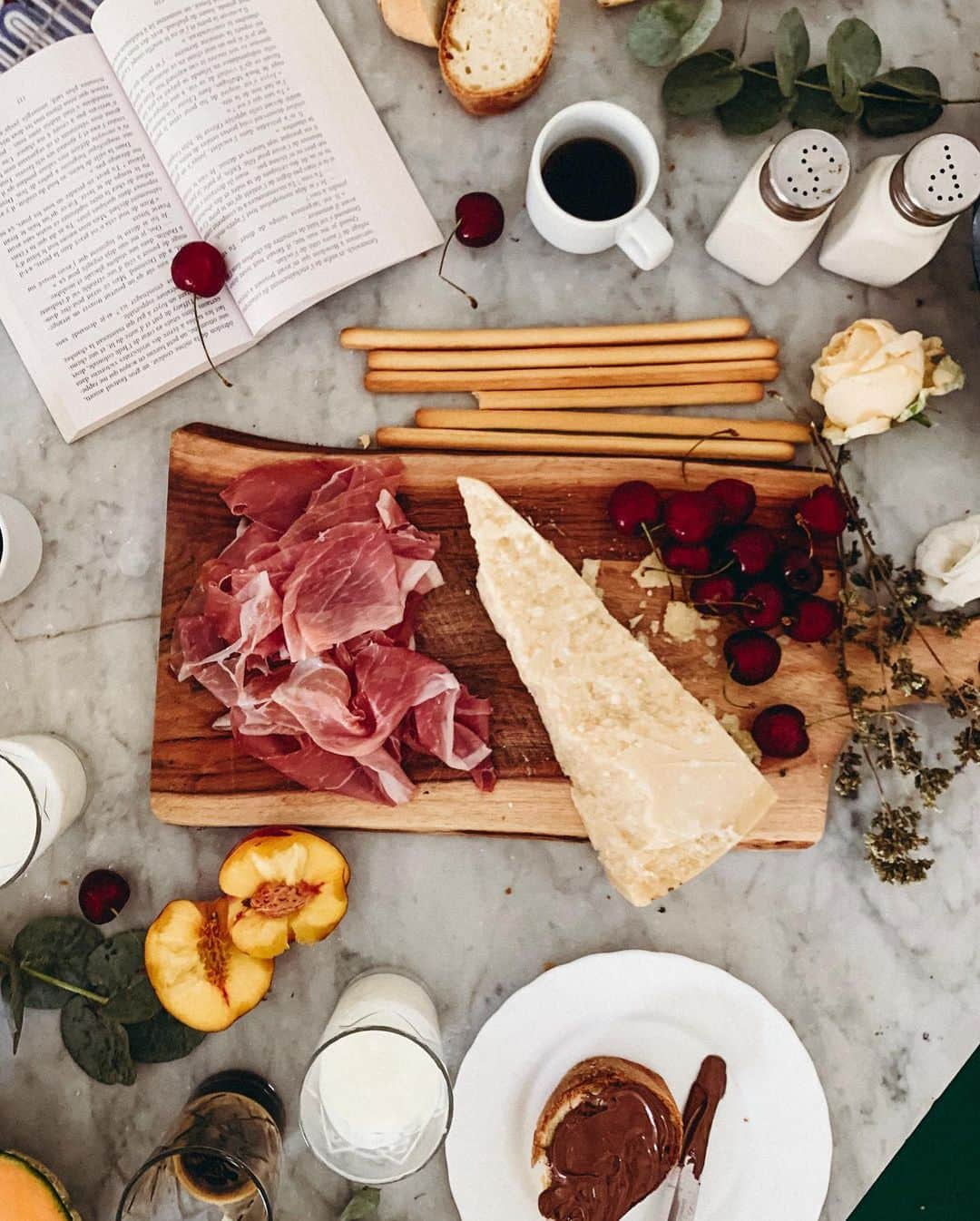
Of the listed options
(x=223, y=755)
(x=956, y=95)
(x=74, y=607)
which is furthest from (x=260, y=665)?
(x=956, y=95)

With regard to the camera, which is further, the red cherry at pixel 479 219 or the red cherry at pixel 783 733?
the red cherry at pixel 479 219

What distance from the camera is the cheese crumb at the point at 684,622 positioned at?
3.72 feet

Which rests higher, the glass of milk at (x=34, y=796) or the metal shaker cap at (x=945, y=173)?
the metal shaker cap at (x=945, y=173)

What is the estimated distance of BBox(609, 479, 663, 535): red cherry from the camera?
3.62ft

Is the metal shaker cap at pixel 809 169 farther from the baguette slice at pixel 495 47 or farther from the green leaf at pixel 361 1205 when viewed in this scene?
the green leaf at pixel 361 1205

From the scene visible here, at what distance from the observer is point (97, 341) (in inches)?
48.0

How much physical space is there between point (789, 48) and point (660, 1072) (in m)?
1.16

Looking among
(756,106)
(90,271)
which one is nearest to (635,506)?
(756,106)

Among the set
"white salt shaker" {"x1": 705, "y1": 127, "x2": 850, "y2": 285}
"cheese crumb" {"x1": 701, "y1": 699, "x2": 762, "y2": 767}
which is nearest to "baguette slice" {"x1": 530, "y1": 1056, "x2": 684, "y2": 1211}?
"cheese crumb" {"x1": 701, "y1": 699, "x2": 762, "y2": 767}

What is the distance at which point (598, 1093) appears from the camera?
1066 mm

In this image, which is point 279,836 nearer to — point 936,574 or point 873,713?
point 873,713

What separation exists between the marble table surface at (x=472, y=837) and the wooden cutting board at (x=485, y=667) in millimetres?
70

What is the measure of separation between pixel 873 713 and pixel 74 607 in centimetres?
94

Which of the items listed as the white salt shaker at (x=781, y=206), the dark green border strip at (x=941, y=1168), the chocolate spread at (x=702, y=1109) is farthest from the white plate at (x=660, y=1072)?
the white salt shaker at (x=781, y=206)
